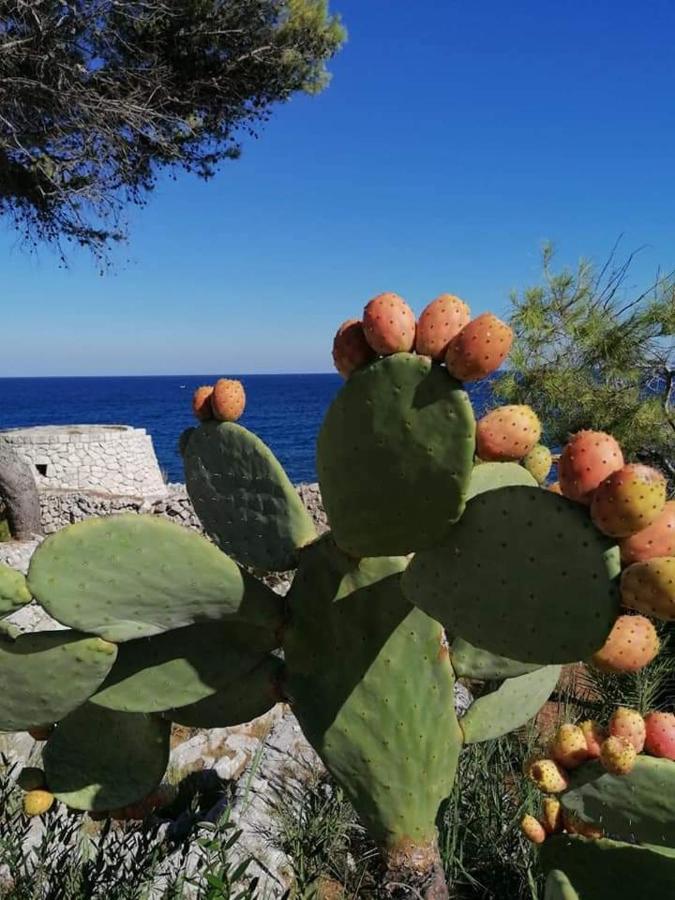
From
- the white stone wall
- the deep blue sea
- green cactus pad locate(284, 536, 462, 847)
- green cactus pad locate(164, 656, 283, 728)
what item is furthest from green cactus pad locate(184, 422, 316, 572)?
the deep blue sea

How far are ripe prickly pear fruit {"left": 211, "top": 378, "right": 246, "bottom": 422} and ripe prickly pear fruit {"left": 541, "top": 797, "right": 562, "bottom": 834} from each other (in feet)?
4.05

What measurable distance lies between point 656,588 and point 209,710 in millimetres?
1289

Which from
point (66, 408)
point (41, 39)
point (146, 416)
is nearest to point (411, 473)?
point (41, 39)

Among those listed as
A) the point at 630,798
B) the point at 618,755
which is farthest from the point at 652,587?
the point at 630,798

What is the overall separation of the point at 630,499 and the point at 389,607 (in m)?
0.86

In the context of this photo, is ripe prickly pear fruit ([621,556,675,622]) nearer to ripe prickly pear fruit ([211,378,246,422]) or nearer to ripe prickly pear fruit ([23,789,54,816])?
ripe prickly pear fruit ([211,378,246,422])

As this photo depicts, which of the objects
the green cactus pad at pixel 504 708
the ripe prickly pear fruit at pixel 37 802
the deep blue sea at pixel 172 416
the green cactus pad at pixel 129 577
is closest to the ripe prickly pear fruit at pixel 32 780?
the ripe prickly pear fruit at pixel 37 802

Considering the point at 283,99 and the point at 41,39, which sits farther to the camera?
the point at 283,99

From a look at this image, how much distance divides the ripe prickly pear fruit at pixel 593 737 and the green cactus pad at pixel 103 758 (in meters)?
1.15

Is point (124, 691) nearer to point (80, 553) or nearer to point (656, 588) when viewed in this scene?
point (80, 553)

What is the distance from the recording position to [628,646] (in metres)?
1.39

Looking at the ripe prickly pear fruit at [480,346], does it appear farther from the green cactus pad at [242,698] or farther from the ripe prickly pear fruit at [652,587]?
the green cactus pad at [242,698]

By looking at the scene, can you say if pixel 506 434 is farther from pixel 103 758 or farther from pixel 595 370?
pixel 595 370

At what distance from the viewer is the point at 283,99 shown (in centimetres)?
1000
